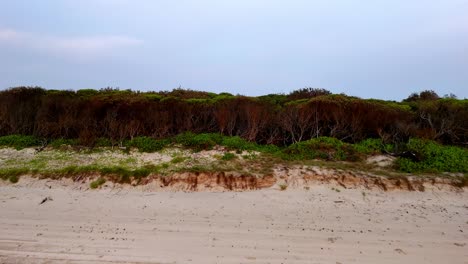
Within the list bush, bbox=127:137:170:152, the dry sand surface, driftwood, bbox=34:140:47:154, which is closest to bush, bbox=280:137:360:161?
the dry sand surface

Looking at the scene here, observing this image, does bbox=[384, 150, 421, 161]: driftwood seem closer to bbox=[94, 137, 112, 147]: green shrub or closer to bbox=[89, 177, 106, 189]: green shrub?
bbox=[89, 177, 106, 189]: green shrub

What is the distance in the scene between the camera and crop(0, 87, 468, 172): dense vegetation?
11523 millimetres

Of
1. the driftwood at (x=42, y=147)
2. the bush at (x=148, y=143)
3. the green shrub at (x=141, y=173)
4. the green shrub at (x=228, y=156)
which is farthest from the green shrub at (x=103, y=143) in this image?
the green shrub at (x=228, y=156)

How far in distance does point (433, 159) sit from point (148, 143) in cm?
908

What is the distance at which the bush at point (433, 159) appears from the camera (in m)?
9.98

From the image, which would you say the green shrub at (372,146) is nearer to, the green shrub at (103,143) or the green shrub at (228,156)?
the green shrub at (228,156)

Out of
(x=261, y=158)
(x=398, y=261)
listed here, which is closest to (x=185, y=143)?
(x=261, y=158)

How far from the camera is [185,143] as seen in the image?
11.6 metres

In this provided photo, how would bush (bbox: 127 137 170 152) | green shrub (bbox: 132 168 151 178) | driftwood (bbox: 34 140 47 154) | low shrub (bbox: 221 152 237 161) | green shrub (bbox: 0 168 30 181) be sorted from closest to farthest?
1. green shrub (bbox: 132 168 151 178)
2. green shrub (bbox: 0 168 30 181)
3. low shrub (bbox: 221 152 237 161)
4. bush (bbox: 127 137 170 152)
5. driftwood (bbox: 34 140 47 154)

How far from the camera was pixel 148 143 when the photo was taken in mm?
11578

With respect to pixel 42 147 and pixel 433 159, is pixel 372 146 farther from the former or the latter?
pixel 42 147

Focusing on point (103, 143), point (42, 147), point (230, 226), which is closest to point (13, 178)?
point (42, 147)

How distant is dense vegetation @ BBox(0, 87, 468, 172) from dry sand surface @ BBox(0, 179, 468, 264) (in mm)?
2483

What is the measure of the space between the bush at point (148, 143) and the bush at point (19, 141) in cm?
358
